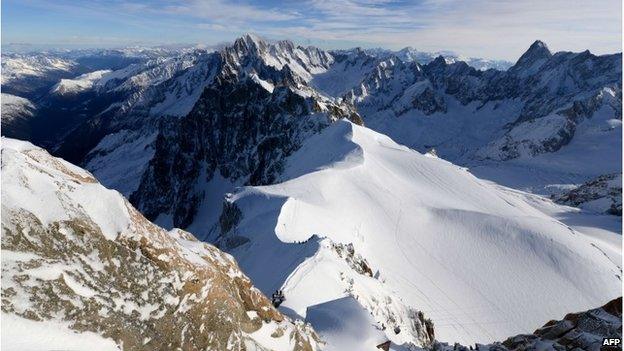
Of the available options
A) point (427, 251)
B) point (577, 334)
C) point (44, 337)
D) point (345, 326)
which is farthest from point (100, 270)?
point (427, 251)

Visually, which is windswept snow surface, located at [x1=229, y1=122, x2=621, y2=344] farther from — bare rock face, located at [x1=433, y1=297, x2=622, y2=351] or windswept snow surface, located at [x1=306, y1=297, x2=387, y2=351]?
bare rock face, located at [x1=433, y1=297, x2=622, y2=351]

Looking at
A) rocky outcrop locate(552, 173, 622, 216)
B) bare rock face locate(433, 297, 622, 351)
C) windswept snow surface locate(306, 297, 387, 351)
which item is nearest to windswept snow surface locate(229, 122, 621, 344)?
windswept snow surface locate(306, 297, 387, 351)

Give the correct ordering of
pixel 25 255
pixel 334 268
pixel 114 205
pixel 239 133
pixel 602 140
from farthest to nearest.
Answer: pixel 602 140
pixel 239 133
pixel 334 268
pixel 114 205
pixel 25 255

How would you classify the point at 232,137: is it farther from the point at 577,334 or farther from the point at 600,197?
the point at 577,334

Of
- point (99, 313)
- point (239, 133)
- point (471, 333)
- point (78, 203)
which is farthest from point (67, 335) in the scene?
point (239, 133)

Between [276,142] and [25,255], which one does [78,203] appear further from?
[276,142]

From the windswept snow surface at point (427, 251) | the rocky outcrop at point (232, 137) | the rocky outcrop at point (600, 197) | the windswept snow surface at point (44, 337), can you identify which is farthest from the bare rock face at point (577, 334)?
the rocky outcrop at point (600, 197)
